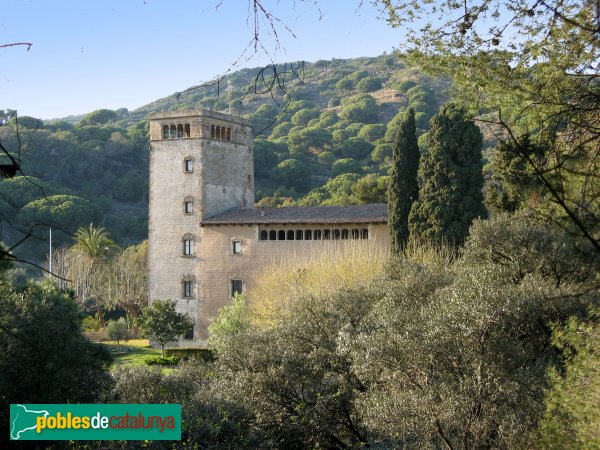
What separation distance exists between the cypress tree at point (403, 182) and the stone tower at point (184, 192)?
11191 millimetres

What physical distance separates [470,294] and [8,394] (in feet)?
27.9

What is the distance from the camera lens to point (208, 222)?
114 feet

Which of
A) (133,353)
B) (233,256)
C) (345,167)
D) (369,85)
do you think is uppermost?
(369,85)

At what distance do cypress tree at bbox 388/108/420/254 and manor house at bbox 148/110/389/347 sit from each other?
3.35 meters

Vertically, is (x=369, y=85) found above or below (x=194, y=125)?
above

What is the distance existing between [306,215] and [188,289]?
309 inches

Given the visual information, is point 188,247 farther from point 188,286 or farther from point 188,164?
point 188,164

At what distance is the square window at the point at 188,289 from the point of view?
117 ft

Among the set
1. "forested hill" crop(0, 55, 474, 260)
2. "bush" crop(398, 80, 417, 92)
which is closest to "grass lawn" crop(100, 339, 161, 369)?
"forested hill" crop(0, 55, 474, 260)

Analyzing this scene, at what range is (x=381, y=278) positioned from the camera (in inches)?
723

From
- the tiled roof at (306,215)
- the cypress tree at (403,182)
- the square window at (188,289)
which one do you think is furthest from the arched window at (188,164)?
the cypress tree at (403,182)

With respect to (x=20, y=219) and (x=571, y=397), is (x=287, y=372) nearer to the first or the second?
(x=571, y=397)

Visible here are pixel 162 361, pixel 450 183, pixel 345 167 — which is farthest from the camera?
pixel 345 167

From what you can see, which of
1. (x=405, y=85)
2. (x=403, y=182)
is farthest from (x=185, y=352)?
(x=405, y=85)
